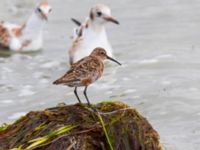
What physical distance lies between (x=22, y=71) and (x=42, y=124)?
578 centimetres

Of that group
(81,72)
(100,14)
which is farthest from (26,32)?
(81,72)

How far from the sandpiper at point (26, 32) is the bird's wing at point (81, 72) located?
7.46 m

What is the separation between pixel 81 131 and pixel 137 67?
561 cm

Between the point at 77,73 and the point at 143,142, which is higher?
the point at 77,73

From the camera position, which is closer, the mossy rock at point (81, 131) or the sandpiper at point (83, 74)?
the mossy rock at point (81, 131)

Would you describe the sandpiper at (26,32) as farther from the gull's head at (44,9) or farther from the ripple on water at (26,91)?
the ripple on water at (26,91)

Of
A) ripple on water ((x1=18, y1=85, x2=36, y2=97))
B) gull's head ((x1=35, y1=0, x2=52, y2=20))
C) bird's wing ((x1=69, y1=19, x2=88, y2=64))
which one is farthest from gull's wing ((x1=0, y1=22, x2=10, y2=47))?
ripple on water ((x1=18, y1=85, x2=36, y2=97))

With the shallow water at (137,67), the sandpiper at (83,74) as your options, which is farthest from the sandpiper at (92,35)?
the sandpiper at (83,74)

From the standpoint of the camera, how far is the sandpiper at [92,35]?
12.1 meters

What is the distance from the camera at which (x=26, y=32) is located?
1480 cm

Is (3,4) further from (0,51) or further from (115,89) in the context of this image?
(115,89)

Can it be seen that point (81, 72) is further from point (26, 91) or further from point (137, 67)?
point (137, 67)

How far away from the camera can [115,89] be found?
34.5 feet

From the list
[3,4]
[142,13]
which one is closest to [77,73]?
[142,13]
